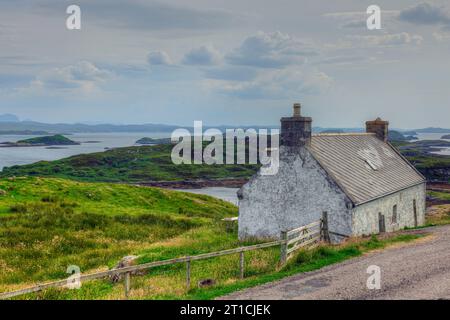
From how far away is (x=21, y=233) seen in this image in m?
30.6

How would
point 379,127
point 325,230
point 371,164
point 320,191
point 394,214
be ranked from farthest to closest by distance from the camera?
point 379,127 < point 371,164 < point 394,214 < point 320,191 < point 325,230

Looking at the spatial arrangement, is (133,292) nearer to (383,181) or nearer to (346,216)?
(346,216)

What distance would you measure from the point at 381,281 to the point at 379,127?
2589 centimetres

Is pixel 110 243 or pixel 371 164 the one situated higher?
pixel 371 164

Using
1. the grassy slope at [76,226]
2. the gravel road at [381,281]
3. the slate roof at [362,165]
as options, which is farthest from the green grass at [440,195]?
the gravel road at [381,281]

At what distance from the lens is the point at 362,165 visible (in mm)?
30438

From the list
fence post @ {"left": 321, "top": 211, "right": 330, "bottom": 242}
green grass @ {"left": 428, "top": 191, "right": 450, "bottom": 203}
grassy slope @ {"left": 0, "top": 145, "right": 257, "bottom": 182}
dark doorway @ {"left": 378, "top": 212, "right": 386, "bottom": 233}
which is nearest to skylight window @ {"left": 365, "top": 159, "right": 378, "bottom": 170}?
dark doorway @ {"left": 378, "top": 212, "right": 386, "bottom": 233}

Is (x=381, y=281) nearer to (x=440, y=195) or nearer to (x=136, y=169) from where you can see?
(x=440, y=195)

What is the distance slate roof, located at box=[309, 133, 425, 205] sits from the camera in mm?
26375

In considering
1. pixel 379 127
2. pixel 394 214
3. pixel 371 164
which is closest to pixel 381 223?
pixel 394 214

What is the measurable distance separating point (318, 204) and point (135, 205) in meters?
29.9

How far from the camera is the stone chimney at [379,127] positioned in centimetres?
3866

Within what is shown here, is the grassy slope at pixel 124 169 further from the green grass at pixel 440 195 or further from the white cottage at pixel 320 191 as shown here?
the white cottage at pixel 320 191
